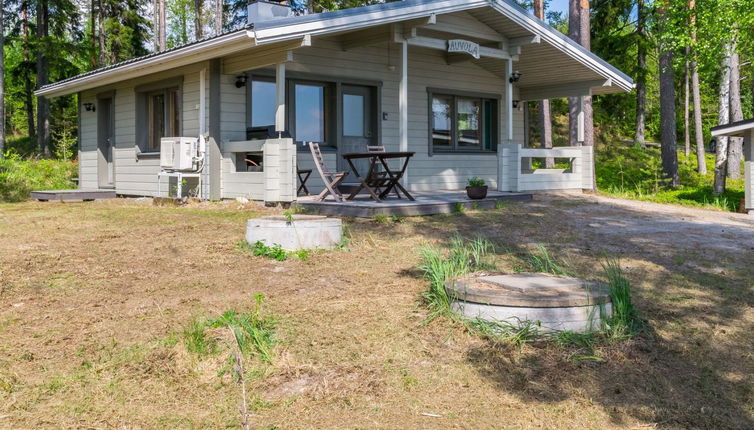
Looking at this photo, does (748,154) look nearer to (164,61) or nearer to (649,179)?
(649,179)

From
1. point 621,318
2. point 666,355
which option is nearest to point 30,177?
point 621,318

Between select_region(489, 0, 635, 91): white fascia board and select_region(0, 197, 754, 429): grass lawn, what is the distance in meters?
6.67

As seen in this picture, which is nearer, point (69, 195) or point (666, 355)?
point (666, 355)

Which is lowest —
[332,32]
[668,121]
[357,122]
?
[357,122]

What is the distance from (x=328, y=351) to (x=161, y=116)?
32.4 feet

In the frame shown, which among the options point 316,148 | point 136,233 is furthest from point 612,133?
point 136,233

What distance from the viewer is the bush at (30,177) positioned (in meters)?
13.5

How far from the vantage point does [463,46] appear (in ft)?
37.7

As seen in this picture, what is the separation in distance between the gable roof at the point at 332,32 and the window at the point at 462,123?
1.54 meters

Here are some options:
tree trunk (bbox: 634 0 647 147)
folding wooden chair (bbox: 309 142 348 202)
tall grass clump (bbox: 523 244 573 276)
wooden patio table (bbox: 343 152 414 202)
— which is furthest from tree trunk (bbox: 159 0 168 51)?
tall grass clump (bbox: 523 244 573 276)

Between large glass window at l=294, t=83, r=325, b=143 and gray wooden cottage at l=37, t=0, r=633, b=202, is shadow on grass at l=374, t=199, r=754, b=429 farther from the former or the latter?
large glass window at l=294, t=83, r=325, b=143

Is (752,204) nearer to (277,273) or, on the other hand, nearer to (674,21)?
(674,21)

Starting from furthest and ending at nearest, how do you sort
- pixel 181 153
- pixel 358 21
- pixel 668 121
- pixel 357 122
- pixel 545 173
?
pixel 668 121 < pixel 545 173 < pixel 357 122 < pixel 181 153 < pixel 358 21

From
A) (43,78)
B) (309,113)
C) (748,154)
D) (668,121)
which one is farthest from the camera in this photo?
(43,78)
